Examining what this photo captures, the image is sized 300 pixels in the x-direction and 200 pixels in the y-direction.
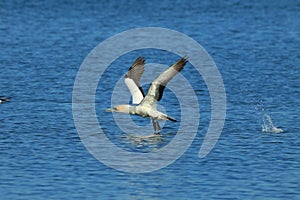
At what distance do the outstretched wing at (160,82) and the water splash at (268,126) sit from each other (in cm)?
328

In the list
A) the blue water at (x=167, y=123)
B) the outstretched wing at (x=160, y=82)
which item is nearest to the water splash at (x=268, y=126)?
the blue water at (x=167, y=123)

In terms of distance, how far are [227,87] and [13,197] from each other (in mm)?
13192

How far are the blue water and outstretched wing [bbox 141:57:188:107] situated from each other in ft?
3.46

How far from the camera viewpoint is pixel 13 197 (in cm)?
1650

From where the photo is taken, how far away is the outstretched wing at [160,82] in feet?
64.0

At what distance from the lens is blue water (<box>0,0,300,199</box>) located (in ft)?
57.1

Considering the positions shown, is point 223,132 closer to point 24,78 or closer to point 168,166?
point 168,166

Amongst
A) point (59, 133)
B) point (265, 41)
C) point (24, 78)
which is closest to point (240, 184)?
point (59, 133)

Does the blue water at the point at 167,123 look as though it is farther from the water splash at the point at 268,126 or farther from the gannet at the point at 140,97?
the gannet at the point at 140,97

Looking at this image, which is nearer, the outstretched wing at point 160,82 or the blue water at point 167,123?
the blue water at point 167,123

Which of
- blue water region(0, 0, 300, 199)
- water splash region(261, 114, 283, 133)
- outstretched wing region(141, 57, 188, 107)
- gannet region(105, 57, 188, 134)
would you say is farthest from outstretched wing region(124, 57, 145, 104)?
water splash region(261, 114, 283, 133)

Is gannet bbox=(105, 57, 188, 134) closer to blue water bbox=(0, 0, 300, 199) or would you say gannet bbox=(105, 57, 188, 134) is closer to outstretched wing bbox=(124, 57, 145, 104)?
outstretched wing bbox=(124, 57, 145, 104)

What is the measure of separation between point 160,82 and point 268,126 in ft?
13.2

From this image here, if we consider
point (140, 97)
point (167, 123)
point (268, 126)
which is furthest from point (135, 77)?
point (268, 126)
